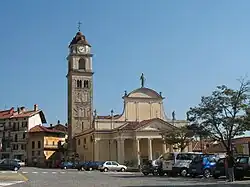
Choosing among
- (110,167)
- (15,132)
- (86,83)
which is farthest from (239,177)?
(15,132)

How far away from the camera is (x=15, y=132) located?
91375 mm

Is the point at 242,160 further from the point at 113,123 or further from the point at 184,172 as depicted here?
the point at 113,123

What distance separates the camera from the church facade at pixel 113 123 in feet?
234

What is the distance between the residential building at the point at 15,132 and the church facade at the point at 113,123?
575 inches

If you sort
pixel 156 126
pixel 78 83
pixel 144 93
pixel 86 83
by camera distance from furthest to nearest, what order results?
pixel 86 83 → pixel 78 83 → pixel 144 93 → pixel 156 126

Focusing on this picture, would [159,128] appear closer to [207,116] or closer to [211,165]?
[207,116]

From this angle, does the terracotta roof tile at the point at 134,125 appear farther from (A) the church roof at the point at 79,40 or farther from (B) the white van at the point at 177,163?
(B) the white van at the point at 177,163

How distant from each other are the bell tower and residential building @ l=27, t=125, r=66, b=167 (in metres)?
9.70

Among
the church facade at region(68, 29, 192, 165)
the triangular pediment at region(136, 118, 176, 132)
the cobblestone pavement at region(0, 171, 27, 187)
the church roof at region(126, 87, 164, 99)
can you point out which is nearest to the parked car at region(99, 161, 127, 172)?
the church facade at region(68, 29, 192, 165)

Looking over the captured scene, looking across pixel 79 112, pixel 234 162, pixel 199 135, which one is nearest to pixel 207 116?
pixel 199 135

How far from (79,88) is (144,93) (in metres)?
12.9

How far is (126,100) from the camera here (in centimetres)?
7631

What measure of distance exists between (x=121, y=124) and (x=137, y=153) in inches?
280

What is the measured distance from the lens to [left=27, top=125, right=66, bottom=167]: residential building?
286ft
